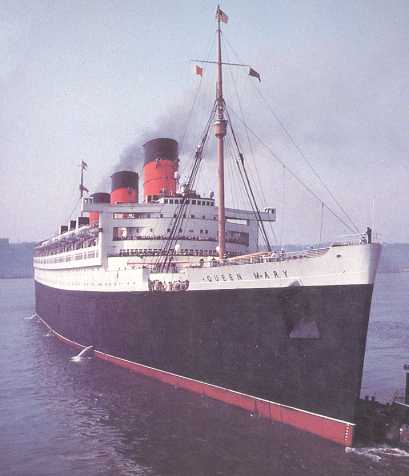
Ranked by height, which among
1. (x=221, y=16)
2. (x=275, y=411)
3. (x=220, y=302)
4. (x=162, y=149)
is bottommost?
(x=275, y=411)

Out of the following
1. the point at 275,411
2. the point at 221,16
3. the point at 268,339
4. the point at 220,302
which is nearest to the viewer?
the point at 268,339

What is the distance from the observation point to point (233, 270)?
59.6ft

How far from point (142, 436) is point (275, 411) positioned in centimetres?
529

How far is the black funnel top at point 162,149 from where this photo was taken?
102ft

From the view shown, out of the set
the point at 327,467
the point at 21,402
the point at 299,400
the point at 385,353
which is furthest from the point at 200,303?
the point at 385,353

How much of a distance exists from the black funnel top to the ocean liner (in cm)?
7

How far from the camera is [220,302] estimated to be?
18.6 m

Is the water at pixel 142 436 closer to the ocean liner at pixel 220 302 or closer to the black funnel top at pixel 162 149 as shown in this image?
the ocean liner at pixel 220 302

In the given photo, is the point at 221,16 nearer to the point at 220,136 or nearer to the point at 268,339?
the point at 220,136

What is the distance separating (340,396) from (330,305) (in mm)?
3151

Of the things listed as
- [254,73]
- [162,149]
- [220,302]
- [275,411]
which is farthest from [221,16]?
[275,411]

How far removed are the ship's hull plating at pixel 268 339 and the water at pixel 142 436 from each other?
53.8 inches

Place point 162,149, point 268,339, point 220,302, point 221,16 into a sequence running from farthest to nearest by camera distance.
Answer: point 162,149
point 221,16
point 220,302
point 268,339

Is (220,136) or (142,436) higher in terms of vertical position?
(220,136)
